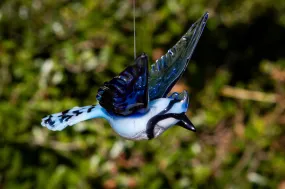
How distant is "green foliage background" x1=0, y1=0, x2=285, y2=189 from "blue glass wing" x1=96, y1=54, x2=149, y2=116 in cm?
79

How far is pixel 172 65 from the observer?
53 cm

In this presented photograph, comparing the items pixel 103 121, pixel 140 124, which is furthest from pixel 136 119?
pixel 103 121

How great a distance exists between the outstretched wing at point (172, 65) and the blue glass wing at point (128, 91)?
0.05 metres

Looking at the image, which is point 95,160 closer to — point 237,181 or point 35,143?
point 35,143

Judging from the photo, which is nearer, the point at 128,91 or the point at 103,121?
the point at 128,91

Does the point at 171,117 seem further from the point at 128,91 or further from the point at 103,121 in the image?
the point at 103,121

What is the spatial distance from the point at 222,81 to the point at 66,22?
506 millimetres

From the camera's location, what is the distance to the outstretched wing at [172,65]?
50cm

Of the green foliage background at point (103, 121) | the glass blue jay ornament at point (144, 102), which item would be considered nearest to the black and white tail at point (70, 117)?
the glass blue jay ornament at point (144, 102)

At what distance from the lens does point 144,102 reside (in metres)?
0.48

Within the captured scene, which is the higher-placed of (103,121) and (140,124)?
(140,124)

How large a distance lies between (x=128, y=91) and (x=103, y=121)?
0.86 metres

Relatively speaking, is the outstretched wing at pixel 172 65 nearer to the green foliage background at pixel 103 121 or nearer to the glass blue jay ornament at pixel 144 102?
the glass blue jay ornament at pixel 144 102

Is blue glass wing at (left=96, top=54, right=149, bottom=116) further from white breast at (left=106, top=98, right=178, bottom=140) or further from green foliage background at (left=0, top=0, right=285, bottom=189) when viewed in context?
green foliage background at (left=0, top=0, right=285, bottom=189)
